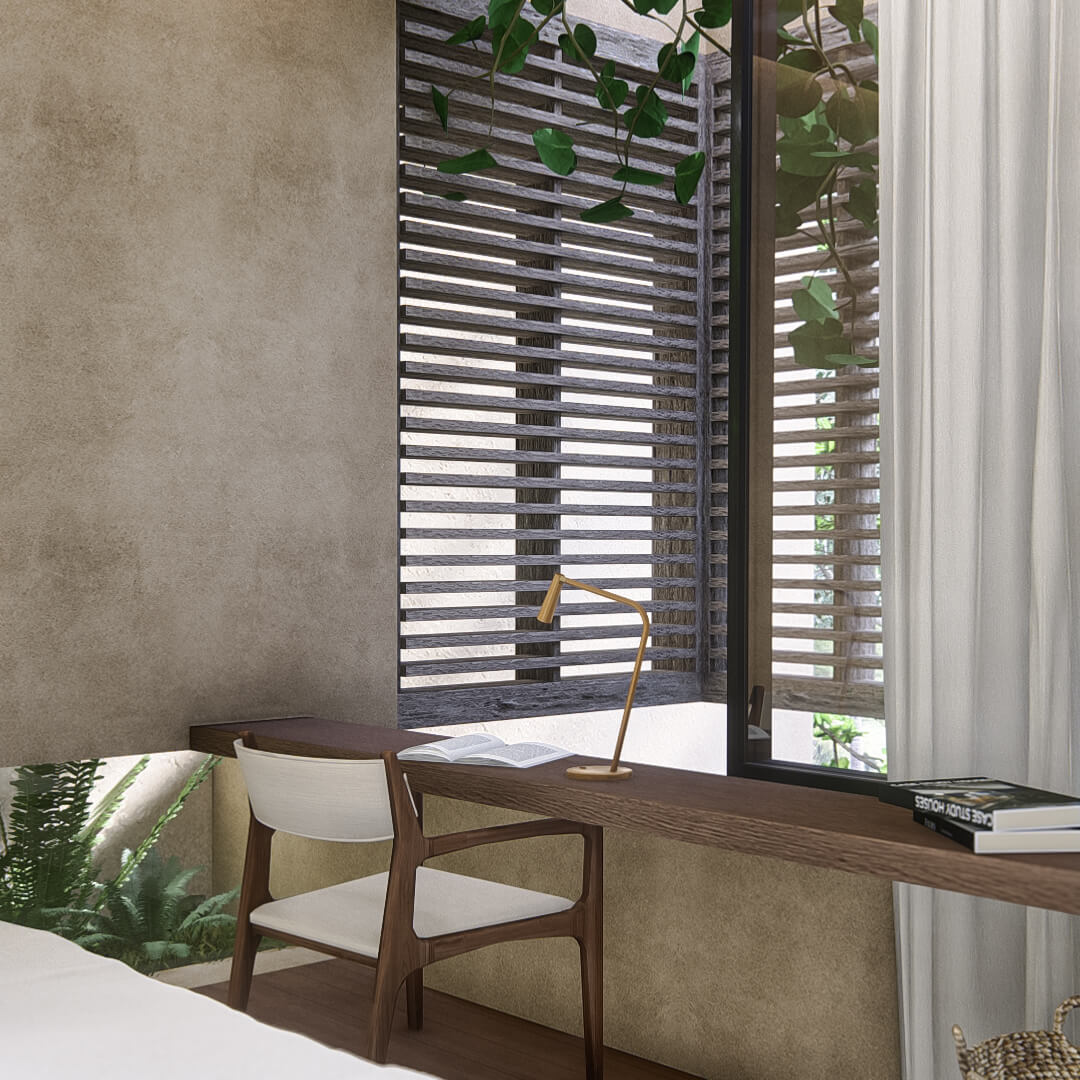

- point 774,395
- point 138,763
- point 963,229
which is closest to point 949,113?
point 963,229

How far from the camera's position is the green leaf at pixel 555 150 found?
3467mm

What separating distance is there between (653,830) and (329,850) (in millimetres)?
1740

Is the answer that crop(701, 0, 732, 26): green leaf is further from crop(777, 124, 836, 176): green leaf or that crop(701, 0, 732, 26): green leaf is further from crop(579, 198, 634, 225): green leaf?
crop(777, 124, 836, 176): green leaf

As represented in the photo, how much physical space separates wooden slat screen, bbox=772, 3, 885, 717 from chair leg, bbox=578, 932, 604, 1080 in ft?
2.07

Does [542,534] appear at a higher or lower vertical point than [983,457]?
lower

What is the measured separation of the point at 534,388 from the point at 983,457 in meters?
1.84

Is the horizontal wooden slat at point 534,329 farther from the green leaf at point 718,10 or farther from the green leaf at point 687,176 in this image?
the green leaf at point 718,10

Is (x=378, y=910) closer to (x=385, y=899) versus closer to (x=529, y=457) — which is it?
(x=385, y=899)

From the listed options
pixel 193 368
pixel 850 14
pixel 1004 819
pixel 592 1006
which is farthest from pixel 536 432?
pixel 1004 819

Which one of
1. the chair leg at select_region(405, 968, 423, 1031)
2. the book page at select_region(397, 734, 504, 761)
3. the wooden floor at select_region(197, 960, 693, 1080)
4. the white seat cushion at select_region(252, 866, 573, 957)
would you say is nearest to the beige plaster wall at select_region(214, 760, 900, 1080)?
the wooden floor at select_region(197, 960, 693, 1080)

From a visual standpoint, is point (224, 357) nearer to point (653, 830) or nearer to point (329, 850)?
point (329, 850)

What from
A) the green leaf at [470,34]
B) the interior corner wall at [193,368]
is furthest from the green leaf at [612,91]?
the interior corner wall at [193,368]

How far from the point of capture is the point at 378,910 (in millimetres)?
2512

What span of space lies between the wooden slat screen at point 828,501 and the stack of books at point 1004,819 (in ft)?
2.02
